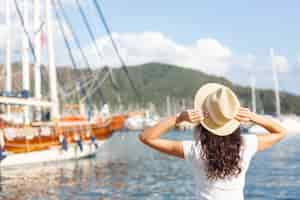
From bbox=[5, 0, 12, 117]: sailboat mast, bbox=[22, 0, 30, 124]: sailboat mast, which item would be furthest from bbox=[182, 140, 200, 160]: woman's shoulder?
bbox=[5, 0, 12, 117]: sailboat mast

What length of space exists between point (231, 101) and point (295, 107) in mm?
196511

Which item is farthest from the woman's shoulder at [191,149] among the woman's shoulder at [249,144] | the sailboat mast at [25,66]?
the sailboat mast at [25,66]

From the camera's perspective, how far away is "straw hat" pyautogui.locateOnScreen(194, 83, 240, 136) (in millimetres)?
3662

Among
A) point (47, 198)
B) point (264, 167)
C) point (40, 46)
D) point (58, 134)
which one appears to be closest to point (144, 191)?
point (47, 198)

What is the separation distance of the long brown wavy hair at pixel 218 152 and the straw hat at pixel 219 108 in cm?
19

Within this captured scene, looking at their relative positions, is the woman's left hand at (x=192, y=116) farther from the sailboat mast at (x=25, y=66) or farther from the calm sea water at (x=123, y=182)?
the sailboat mast at (x=25, y=66)

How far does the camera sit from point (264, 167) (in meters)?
29.3

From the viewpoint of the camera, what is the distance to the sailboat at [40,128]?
31.1 m

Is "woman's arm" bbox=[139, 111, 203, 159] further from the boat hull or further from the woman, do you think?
the boat hull

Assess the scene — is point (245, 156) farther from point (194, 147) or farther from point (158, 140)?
point (158, 140)

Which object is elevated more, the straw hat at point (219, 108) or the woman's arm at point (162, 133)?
the straw hat at point (219, 108)

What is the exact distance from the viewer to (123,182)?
22.7 m

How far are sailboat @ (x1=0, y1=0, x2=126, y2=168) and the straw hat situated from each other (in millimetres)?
26440

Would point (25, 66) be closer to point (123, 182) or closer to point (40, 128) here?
point (40, 128)
